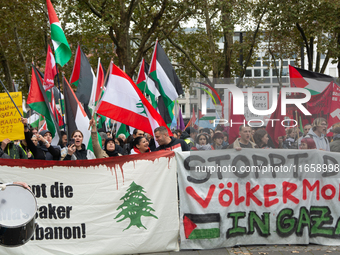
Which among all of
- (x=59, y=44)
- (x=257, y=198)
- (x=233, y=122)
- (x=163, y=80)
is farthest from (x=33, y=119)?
(x=257, y=198)

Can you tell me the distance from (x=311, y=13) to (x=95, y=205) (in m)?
14.5

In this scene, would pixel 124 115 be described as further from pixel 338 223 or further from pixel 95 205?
pixel 338 223

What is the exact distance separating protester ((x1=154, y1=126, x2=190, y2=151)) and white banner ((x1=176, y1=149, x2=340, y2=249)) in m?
0.54

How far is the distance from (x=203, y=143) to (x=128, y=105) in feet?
4.04

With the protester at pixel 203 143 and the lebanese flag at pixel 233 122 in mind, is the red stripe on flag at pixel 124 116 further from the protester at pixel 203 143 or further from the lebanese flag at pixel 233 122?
the lebanese flag at pixel 233 122

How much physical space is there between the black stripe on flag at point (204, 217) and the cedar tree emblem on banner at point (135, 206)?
1.58 feet

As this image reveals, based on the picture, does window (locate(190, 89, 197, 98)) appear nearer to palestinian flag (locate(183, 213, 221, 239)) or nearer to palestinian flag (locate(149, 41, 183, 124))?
palestinian flag (locate(183, 213, 221, 239))

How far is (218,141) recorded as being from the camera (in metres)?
5.42

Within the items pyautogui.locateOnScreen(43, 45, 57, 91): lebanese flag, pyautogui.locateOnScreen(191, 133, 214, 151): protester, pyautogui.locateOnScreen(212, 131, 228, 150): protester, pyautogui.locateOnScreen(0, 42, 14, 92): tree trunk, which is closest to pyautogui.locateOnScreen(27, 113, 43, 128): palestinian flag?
Result: pyautogui.locateOnScreen(43, 45, 57, 91): lebanese flag

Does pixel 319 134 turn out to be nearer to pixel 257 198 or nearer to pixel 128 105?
pixel 257 198

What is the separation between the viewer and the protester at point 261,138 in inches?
216

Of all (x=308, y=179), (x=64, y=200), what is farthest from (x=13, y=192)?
(x=308, y=179)

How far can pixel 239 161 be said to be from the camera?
5.41m

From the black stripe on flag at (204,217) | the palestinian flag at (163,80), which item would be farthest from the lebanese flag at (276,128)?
the palestinian flag at (163,80)
